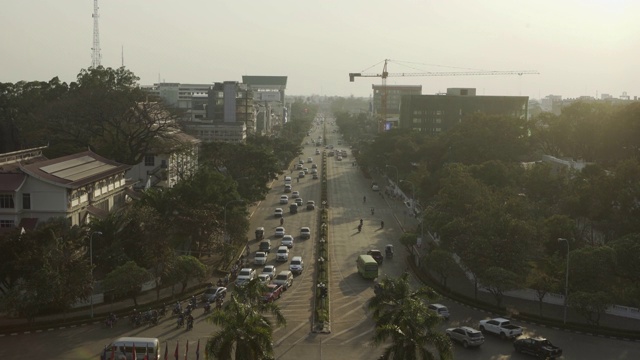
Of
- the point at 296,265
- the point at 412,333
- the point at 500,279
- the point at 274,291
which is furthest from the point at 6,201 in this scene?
the point at 412,333

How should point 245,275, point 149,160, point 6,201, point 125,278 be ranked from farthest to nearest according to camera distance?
1. point 149,160
2. point 245,275
3. point 6,201
4. point 125,278

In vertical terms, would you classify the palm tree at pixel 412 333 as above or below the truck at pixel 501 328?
above

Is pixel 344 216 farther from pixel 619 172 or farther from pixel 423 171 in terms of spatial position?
pixel 619 172

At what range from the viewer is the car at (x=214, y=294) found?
40.2 meters

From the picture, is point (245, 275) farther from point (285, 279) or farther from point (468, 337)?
point (468, 337)

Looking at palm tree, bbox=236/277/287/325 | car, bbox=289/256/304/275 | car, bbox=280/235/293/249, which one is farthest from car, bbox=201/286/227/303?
car, bbox=280/235/293/249

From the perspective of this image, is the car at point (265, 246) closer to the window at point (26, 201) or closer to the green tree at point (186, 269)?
the green tree at point (186, 269)

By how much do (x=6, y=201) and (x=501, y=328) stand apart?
101 ft

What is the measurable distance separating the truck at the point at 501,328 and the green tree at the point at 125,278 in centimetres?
1805

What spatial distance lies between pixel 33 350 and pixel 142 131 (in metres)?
37.2

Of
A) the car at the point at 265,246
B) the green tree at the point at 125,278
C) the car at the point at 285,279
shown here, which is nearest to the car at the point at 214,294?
the car at the point at 285,279

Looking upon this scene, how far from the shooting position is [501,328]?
34.6 meters

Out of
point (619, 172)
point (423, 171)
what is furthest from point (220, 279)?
point (423, 171)

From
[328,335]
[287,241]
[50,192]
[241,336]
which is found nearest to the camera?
[241,336]
